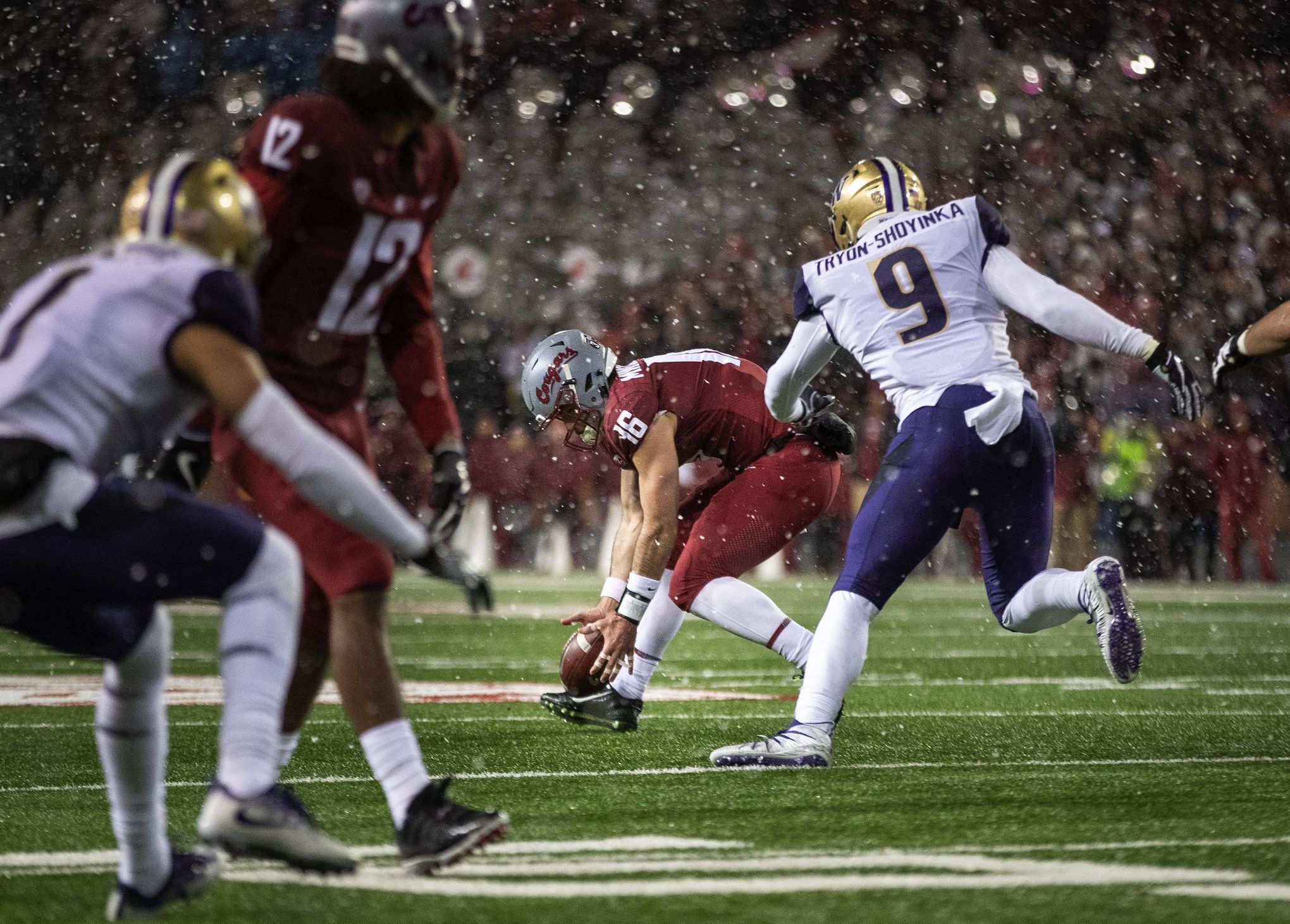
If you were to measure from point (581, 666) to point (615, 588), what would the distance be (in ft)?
1.18

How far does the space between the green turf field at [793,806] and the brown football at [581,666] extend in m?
0.18

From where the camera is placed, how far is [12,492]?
249 cm

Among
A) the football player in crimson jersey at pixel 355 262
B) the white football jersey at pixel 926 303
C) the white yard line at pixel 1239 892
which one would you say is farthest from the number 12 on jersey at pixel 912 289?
the white yard line at pixel 1239 892

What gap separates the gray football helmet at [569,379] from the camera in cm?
602

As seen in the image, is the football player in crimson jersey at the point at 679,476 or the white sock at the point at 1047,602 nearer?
the white sock at the point at 1047,602

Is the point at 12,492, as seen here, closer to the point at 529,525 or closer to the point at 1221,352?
the point at 1221,352

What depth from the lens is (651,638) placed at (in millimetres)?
6172

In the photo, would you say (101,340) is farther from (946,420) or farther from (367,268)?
(946,420)

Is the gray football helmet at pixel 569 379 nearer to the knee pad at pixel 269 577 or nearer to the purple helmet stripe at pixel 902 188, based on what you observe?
the purple helmet stripe at pixel 902 188

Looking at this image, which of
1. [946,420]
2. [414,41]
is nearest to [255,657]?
[414,41]

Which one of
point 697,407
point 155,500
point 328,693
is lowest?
point 328,693

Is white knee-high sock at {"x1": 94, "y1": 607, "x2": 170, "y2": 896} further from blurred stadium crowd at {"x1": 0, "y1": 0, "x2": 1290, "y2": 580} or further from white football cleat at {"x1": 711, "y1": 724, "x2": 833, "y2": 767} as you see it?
A: blurred stadium crowd at {"x1": 0, "y1": 0, "x2": 1290, "y2": 580}

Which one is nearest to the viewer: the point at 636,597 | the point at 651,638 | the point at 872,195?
the point at 872,195

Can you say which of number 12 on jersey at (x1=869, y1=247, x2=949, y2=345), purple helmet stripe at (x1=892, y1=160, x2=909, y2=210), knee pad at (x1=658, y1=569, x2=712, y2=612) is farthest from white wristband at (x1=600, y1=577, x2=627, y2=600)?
purple helmet stripe at (x1=892, y1=160, x2=909, y2=210)
